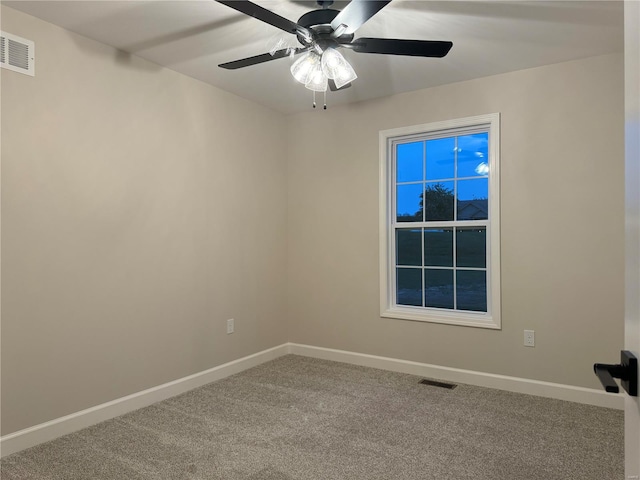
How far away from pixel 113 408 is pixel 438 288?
8.96 feet

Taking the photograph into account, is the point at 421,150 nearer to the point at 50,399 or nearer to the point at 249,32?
the point at 249,32

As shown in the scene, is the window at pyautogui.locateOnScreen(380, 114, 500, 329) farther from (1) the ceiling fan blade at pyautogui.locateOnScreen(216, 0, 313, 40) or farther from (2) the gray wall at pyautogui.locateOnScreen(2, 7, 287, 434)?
(1) the ceiling fan blade at pyautogui.locateOnScreen(216, 0, 313, 40)

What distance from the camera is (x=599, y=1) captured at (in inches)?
95.0

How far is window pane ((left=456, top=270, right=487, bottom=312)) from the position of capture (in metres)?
3.70

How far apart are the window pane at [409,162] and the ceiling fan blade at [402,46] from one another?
5.83ft

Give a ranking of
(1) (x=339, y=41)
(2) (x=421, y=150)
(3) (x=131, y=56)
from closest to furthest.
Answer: (1) (x=339, y=41)
(3) (x=131, y=56)
(2) (x=421, y=150)

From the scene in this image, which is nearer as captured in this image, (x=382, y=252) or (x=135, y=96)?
(x=135, y=96)

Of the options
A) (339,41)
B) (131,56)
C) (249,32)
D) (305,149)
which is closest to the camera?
(339,41)

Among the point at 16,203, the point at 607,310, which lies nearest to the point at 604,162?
the point at 607,310

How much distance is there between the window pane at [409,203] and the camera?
13.2 feet

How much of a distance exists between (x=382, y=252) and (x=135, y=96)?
2396 mm

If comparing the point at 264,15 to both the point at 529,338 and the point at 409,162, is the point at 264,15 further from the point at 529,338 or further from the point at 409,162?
the point at 529,338

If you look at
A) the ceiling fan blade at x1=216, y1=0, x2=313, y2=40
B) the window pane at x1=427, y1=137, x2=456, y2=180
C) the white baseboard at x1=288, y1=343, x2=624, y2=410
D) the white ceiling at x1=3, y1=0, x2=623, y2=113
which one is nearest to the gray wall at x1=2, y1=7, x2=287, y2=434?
the white ceiling at x1=3, y1=0, x2=623, y2=113

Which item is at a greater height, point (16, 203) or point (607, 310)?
point (16, 203)
